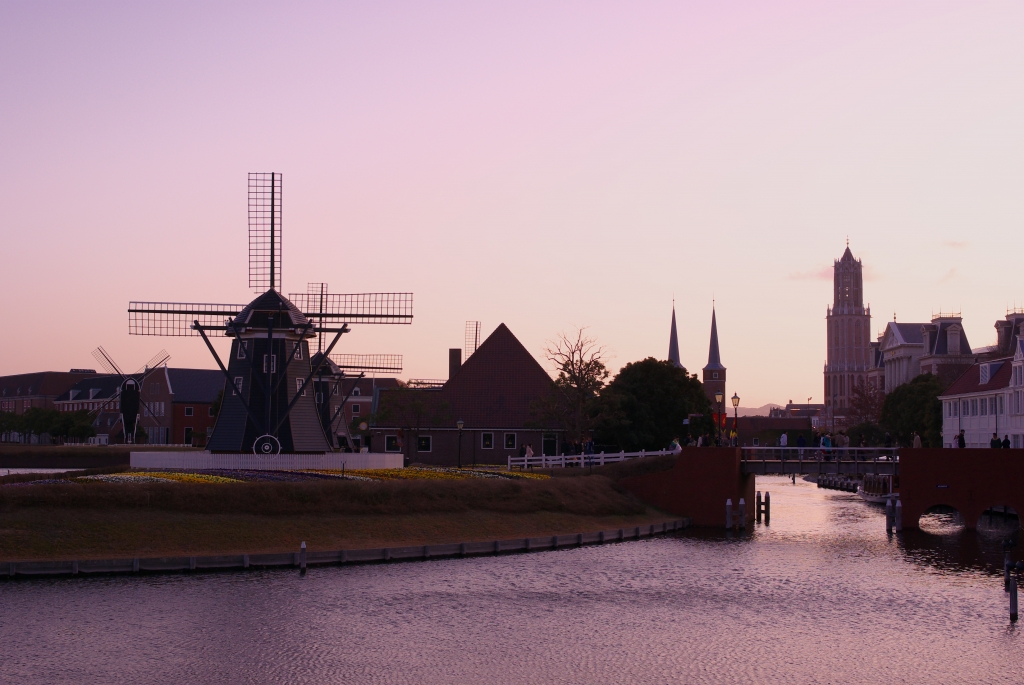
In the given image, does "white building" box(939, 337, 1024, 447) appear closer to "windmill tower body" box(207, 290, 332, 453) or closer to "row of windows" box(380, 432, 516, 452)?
"row of windows" box(380, 432, 516, 452)

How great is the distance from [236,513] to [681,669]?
75.8 ft

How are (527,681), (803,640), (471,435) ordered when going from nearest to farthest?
(527,681), (803,640), (471,435)

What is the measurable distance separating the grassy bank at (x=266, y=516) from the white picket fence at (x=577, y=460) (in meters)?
11.0

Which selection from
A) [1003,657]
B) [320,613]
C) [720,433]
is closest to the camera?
[1003,657]

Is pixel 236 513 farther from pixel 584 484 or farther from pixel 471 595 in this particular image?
pixel 584 484

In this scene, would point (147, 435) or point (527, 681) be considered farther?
point (147, 435)

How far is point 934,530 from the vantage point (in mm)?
59094

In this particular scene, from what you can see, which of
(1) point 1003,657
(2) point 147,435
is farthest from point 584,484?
(2) point 147,435

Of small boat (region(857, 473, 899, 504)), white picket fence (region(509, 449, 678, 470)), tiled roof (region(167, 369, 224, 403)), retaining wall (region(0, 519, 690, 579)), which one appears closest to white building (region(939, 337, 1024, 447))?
small boat (region(857, 473, 899, 504))

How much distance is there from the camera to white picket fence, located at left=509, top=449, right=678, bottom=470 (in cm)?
6412

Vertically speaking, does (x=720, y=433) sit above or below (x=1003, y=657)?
above

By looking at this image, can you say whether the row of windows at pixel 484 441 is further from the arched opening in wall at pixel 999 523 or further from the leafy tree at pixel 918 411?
the leafy tree at pixel 918 411

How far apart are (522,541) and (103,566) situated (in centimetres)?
1678

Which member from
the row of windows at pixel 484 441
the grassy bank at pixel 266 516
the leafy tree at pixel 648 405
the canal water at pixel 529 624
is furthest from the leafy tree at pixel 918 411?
the canal water at pixel 529 624
